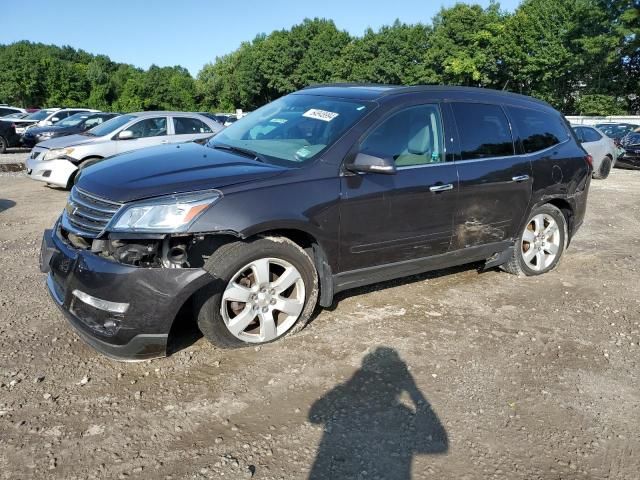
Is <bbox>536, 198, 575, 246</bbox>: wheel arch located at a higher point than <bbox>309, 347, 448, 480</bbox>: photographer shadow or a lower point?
higher

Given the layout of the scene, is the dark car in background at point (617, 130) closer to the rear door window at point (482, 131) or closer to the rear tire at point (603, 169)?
the rear tire at point (603, 169)

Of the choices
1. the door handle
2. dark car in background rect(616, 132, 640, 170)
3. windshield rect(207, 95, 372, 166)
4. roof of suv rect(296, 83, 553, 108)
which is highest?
roof of suv rect(296, 83, 553, 108)

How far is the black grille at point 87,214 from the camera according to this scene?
3305 mm

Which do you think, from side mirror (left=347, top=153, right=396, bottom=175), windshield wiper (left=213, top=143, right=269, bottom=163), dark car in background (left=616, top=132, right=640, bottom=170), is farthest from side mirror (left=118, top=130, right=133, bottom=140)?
dark car in background (left=616, top=132, right=640, bottom=170)

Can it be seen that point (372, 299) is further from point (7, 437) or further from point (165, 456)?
point (7, 437)

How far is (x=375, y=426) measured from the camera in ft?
9.57

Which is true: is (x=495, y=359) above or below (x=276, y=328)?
below

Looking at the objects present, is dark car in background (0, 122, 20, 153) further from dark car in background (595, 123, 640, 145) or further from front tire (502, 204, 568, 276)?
dark car in background (595, 123, 640, 145)

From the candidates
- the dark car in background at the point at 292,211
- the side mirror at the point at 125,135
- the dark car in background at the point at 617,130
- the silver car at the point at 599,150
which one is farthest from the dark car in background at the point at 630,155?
the side mirror at the point at 125,135

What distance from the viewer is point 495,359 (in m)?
3.76

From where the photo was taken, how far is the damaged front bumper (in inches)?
123

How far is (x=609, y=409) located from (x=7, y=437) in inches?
133

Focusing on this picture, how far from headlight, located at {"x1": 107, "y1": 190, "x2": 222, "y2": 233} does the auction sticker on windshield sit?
141 cm

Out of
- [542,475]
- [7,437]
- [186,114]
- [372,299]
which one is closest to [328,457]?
[542,475]
